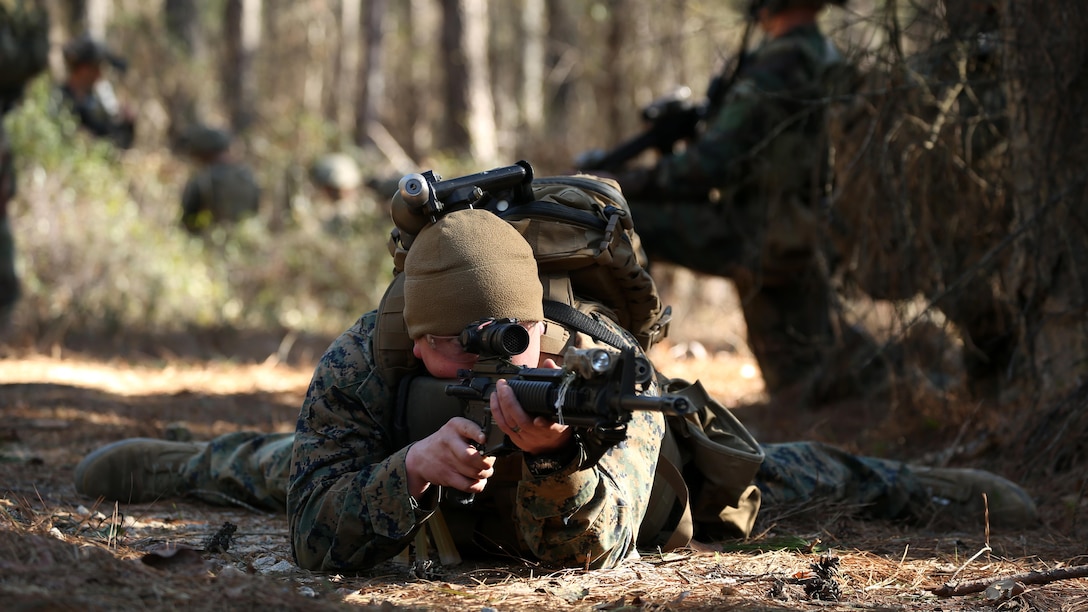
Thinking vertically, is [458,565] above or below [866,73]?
below

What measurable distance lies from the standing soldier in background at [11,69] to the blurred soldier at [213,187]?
3525 millimetres

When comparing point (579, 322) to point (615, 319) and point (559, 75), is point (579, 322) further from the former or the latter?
point (559, 75)

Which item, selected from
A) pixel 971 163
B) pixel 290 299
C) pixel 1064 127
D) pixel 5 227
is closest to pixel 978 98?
pixel 971 163

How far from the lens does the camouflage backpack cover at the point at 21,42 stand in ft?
27.9

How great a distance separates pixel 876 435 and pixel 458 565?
10.4ft

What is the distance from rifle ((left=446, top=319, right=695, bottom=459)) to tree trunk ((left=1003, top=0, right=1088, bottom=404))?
2851 mm

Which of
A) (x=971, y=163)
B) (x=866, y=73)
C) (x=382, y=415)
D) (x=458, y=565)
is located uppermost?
(x=866, y=73)

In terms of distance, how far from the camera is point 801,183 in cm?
677

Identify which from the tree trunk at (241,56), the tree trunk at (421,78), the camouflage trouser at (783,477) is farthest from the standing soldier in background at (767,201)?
the tree trunk at (421,78)

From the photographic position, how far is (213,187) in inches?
494

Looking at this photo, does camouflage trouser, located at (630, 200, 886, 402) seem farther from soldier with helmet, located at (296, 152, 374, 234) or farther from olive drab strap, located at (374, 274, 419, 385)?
soldier with helmet, located at (296, 152, 374, 234)

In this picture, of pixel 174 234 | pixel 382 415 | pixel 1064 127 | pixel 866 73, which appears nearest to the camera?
pixel 382 415

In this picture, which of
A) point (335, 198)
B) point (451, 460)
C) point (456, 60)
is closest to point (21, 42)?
point (335, 198)

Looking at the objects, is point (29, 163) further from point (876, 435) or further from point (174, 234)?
point (876, 435)
